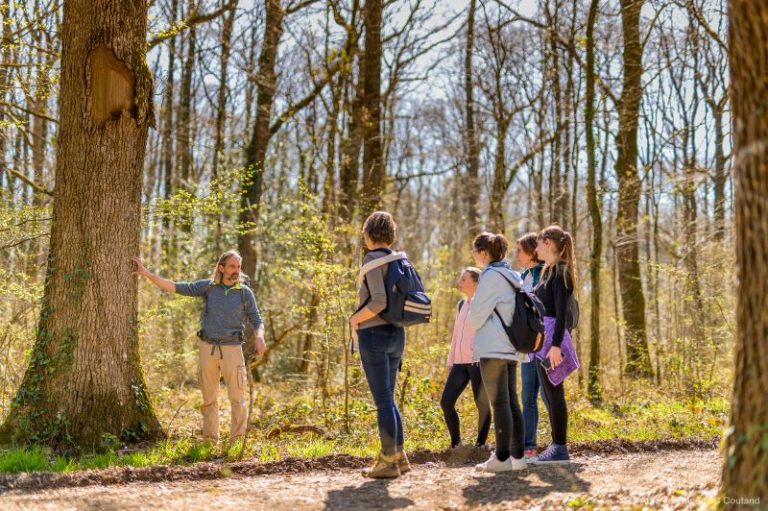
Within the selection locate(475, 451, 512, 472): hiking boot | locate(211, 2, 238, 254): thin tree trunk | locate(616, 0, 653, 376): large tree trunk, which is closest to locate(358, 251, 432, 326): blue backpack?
locate(475, 451, 512, 472): hiking boot

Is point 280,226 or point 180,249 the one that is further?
point 280,226

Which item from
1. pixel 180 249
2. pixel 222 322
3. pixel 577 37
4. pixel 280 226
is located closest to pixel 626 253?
pixel 577 37

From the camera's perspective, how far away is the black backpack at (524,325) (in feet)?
18.2

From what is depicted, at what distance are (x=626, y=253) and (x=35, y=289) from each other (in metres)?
11.7

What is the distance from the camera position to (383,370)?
18.0ft

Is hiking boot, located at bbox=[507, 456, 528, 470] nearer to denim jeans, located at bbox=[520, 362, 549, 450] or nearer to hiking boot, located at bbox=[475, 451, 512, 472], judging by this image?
hiking boot, located at bbox=[475, 451, 512, 472]

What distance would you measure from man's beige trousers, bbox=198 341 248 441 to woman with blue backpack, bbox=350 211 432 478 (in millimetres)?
2000

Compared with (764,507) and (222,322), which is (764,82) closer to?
(764,507)

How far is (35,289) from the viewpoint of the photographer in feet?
28.4

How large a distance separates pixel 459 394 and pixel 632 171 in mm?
8772

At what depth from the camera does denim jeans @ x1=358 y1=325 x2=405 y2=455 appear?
5.47 metres

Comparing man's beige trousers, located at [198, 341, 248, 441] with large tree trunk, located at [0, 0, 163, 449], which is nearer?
large tree trunk, located at [0, 0, 163, 449]

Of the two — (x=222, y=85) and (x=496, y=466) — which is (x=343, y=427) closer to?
(x=496, y=466)

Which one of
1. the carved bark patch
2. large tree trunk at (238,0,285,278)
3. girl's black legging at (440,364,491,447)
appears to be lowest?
girl's black legging at (440,364,491,447)
